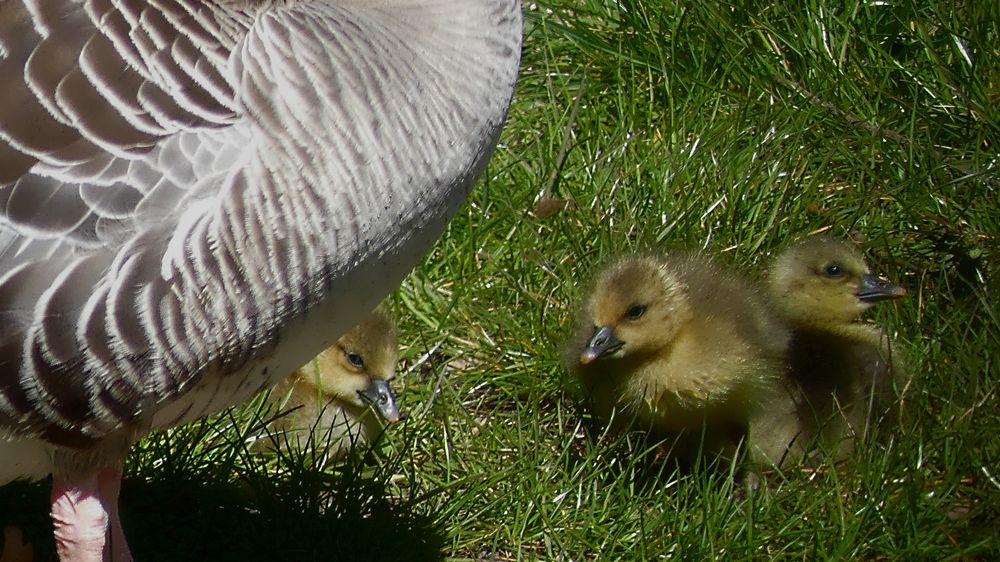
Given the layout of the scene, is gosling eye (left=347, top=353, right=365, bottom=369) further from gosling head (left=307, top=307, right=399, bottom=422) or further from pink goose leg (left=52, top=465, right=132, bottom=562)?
pink goose leg (left=52, top=465, right=132, bottom=562)

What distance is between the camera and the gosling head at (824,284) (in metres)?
4.10

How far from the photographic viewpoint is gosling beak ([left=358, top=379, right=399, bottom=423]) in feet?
13.4

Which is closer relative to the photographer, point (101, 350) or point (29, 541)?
point (101, 350)

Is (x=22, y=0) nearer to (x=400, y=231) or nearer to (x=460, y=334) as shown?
(x=400, y=231)

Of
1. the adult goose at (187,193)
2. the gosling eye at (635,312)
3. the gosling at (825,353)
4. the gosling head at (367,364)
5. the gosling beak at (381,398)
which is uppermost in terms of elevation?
the adult goose at (187,193)

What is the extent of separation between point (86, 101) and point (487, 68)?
2.96 feet

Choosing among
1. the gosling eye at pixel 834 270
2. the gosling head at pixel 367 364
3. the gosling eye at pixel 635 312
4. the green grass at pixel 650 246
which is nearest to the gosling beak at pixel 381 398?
the gosling head at pixel 367 364

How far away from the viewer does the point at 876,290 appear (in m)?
→ 4.09

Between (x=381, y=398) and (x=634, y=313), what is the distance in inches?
30.7

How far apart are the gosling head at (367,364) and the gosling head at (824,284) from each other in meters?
1.16

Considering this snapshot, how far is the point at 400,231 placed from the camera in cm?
309

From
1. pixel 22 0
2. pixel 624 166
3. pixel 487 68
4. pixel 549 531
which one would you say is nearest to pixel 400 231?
pixel 487 68

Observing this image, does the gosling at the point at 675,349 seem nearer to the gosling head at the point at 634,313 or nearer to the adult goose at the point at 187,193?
the gosling head at the point at 634,313

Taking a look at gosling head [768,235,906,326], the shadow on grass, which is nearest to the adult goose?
the shadow on grass
